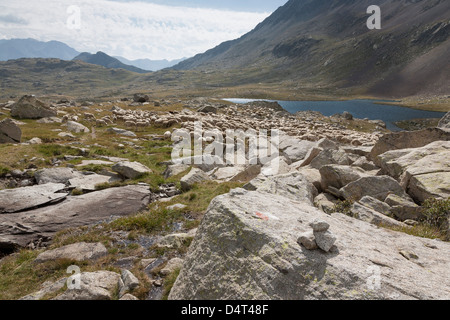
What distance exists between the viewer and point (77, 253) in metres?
10.7

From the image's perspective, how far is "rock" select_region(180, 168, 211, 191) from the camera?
19.5m

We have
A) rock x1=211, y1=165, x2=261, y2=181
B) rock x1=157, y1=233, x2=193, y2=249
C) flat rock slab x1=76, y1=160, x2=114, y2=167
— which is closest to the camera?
rock x1=157, y1=233, x2=193, y2=249

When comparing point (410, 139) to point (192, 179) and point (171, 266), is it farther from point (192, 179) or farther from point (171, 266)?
point (171, 266)

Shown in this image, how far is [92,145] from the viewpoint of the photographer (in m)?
29.6

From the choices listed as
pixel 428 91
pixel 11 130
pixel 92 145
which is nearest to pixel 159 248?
pixel 92 145

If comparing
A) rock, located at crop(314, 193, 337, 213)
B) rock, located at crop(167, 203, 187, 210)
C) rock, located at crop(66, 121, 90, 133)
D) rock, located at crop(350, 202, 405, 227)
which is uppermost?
rock, located at crop(66, 121, 90, 133)

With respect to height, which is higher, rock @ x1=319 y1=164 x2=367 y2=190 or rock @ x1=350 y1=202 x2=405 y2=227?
rock @ x1=319 y1=164 x2=367 y2=190

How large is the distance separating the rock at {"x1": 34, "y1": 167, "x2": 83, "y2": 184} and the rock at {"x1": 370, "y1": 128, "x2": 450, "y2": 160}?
2480 cm

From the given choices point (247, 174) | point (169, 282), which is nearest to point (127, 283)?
point (169, 282)

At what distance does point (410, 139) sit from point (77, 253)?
23940mm

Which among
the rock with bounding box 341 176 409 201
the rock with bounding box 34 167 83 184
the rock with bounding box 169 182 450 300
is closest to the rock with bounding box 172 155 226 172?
the rock with bounding box 34 167 83 184

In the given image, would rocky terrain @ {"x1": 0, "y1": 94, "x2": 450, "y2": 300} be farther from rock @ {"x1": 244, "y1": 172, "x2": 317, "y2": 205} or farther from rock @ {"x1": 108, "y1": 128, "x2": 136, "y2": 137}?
rock @ {"x1": 108, "y1": 128, "x2": 136, "y2": 137}
